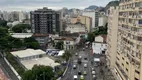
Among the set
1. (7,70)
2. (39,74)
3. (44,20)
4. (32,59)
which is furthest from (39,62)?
(44,20)

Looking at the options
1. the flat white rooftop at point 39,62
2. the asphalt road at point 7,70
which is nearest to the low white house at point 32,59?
the flat white rooftop at point 39,62

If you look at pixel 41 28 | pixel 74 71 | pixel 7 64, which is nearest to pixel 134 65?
pixel 74 71

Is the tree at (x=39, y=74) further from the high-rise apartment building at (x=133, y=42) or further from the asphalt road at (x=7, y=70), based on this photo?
the high-rise apartment building at (x=133, y=42)

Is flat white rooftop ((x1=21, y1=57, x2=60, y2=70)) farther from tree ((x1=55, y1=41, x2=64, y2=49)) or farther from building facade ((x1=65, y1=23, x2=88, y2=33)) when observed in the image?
building facade ((x1=65, y1=23, x2=88, y2=33))

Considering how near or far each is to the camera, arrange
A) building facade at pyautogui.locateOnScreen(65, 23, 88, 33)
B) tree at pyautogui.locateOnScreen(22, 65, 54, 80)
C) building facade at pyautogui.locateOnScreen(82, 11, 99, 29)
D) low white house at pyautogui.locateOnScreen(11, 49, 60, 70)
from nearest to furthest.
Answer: tree at pyautogui.locateOnScreen(22, 65, 54, 80), low white house at pyautogui.locateOnScreen(11, 49, 60, 70), building facade at pyautogui.locateOnScreen(65, 23, 88, 33), building facade at pyautogui.locateOnScreen(82, 11, 99, 29)

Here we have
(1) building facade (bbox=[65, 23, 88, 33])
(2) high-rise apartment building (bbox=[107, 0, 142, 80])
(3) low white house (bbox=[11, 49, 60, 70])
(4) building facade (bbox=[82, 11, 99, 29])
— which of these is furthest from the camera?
(4) building facade (bbox=[82, 11, 99, 29])

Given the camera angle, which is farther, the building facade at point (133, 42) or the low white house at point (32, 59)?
the low white house at point (32, 59)

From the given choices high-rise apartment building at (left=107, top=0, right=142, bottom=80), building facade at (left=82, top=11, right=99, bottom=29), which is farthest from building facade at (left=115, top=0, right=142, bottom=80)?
building facade at (left=82, top=11, right=99, bottom=29)

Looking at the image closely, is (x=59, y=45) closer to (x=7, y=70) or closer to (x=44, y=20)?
(x=7, y=70)
